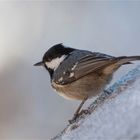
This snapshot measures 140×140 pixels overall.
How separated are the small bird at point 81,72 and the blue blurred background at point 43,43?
79.4 inches

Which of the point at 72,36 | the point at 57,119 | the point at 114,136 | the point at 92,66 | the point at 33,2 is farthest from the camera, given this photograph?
the point at 33,2

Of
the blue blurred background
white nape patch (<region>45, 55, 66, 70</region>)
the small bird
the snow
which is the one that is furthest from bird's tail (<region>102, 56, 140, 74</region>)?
the blue blurred background

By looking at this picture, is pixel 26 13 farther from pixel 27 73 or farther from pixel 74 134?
pixel 74 134

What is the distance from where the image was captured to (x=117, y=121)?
78.6 inches

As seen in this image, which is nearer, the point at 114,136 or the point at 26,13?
the point at 114,136

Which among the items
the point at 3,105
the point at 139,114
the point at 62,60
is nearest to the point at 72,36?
the point at 3,105

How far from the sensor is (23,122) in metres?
5.76

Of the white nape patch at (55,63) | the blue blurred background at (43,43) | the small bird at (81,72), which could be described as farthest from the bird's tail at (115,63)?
the blue blurred background at (43,43)

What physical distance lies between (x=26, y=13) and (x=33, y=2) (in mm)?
158

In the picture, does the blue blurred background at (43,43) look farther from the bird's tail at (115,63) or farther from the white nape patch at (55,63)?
the bird's tail at (115,63)

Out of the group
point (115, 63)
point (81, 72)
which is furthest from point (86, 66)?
point (115, 63)

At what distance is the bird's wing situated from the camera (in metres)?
3.02

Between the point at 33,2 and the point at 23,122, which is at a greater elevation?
the point at 33,2

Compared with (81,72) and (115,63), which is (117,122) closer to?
(115,63)
